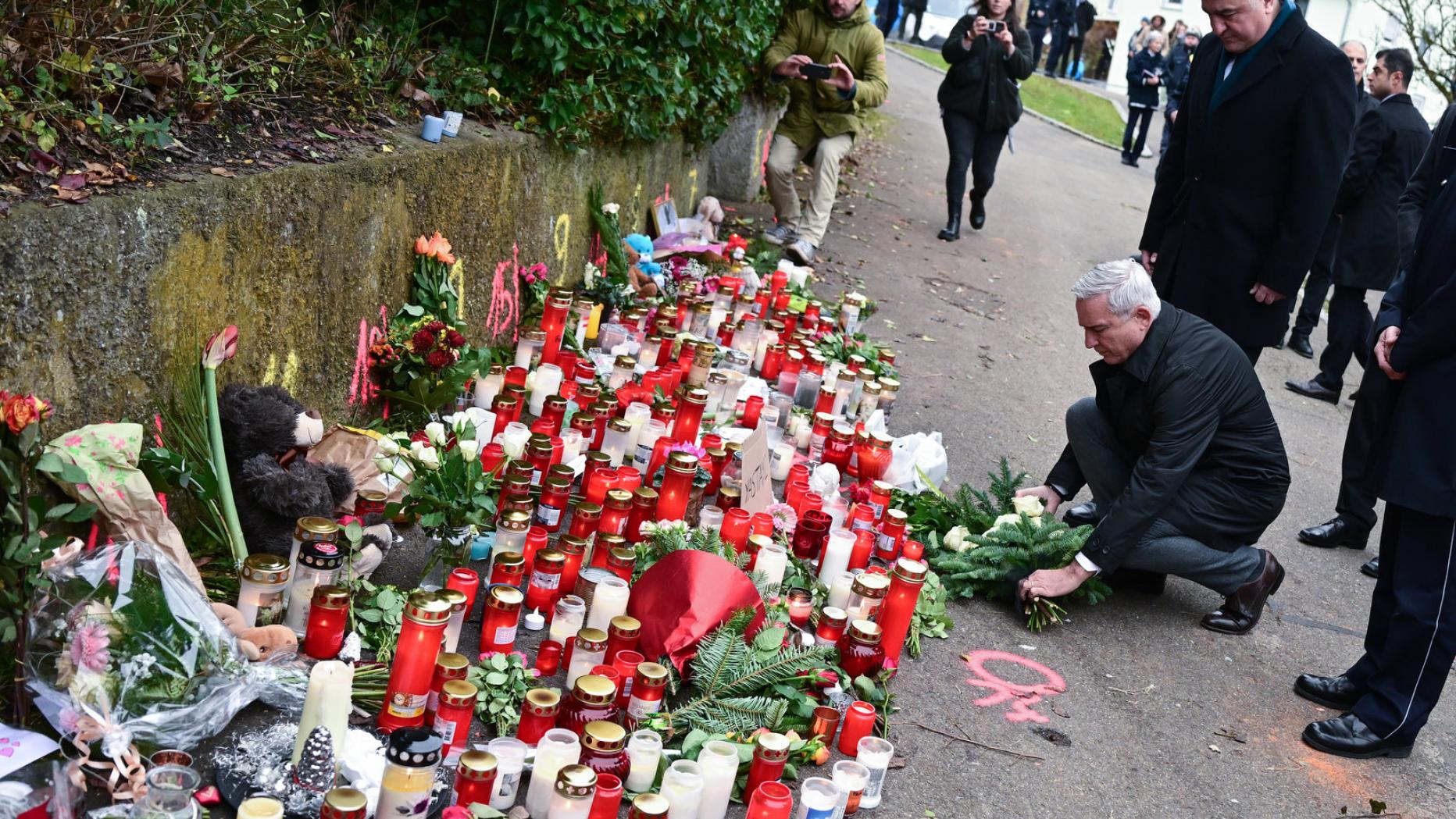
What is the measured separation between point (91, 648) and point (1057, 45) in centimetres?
2839

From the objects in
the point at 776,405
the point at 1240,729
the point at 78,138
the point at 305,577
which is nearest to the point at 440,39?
the point at 776,405

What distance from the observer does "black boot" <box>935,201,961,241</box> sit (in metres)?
10.9

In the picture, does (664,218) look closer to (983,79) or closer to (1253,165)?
(983,79)

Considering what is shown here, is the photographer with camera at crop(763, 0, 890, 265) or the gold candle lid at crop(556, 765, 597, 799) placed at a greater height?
the photographer with camera at crop(763, 0, 890, 265)

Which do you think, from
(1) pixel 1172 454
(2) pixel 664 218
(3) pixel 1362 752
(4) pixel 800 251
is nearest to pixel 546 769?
(1) pixel 1172 454

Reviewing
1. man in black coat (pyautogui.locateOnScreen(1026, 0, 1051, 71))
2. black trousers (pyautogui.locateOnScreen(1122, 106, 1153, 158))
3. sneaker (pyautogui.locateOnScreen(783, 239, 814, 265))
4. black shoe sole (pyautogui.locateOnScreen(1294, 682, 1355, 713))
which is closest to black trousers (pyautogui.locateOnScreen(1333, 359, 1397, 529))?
black shoe sole (pyautogui.locateOnScreen(1294, 682, 1355, 713))

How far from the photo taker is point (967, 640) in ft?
14.2

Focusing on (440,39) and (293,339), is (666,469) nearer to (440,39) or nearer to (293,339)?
(293,339)

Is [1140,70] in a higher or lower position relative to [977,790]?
higher

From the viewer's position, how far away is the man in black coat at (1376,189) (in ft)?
25.9

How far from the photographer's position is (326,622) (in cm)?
319

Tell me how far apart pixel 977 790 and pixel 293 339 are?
2446mm

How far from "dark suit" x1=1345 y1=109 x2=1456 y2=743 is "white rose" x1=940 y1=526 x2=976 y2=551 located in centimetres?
136

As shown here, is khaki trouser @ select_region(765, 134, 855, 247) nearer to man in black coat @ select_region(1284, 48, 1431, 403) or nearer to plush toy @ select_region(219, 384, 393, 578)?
man in black coat @ select_region(1284, 48, 1431, 403)
